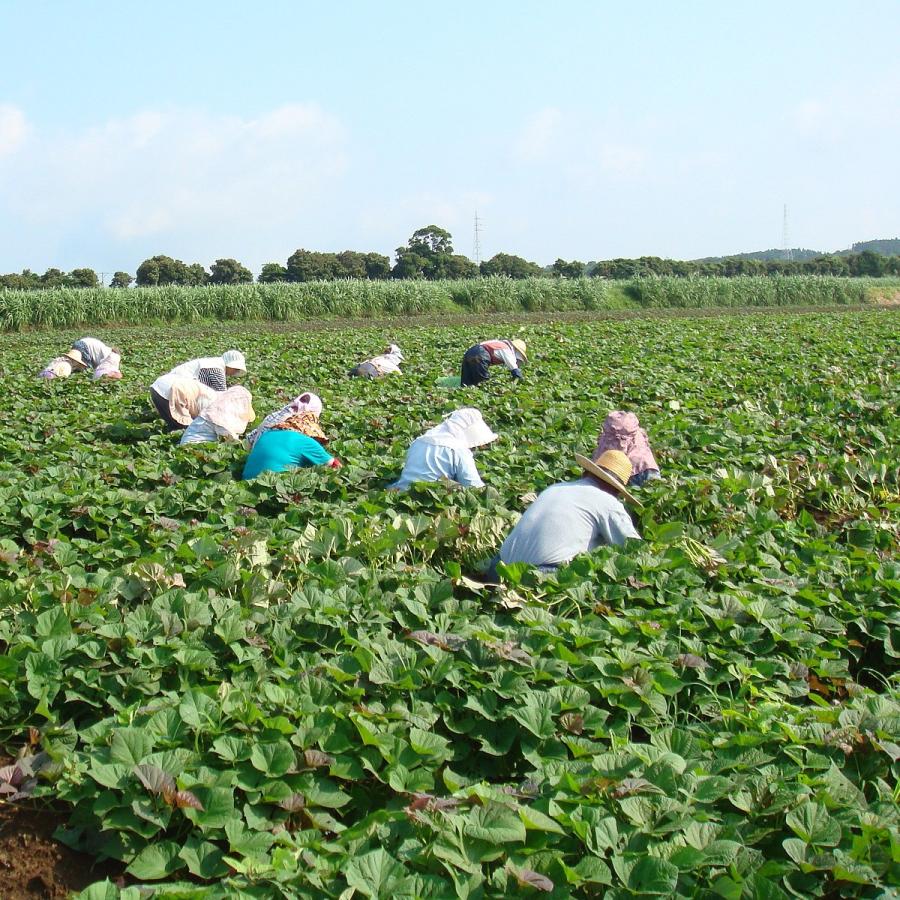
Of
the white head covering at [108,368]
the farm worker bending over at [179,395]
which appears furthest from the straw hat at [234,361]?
the white head covering at [108,368]

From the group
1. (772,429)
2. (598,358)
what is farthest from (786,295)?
(772,429)

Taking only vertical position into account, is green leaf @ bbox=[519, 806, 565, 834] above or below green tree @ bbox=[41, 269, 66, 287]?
below

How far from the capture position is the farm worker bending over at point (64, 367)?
13016 millimetres

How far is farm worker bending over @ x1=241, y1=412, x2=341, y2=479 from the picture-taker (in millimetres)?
6984

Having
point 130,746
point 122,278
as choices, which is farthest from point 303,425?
point 122,278

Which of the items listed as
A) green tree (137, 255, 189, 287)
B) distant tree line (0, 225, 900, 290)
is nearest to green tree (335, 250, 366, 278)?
distant tree line (0, 225, 900, 290)

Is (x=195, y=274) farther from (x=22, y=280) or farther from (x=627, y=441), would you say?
(x=627, y=441)

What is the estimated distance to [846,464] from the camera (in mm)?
6609

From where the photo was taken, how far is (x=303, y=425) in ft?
24.6

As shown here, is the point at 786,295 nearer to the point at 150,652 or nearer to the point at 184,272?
the point at 184,272

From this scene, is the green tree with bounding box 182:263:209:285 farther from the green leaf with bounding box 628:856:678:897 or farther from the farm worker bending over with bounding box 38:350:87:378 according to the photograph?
the green leaf with bounding box 628:856:678:897

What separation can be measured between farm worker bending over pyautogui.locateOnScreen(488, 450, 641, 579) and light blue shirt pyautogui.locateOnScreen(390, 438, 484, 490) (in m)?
1.35

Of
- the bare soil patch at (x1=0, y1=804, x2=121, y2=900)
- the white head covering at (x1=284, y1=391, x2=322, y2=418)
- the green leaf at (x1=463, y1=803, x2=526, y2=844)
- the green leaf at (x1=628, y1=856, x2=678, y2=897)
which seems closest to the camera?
the green leaf at (x1=628, y1=856, x2=678, y2=897)

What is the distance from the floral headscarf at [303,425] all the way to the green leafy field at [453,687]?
0.84m
